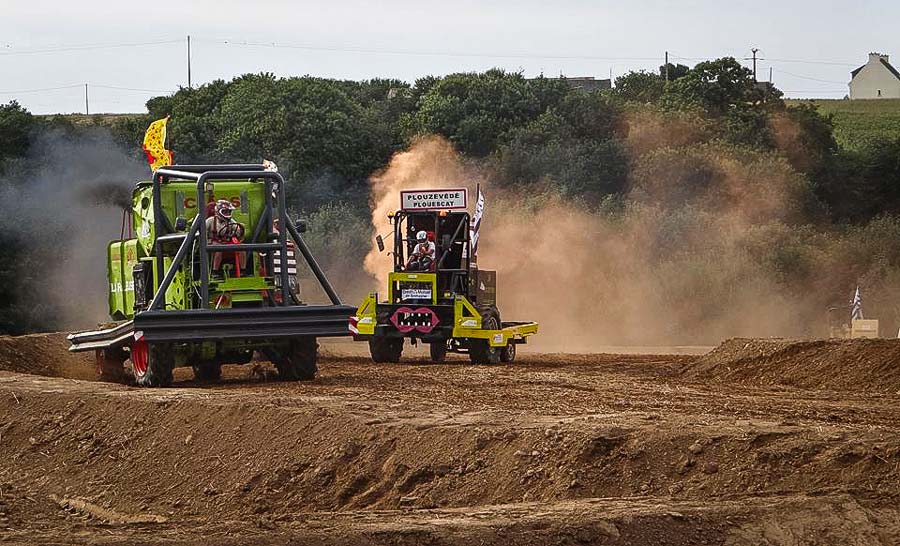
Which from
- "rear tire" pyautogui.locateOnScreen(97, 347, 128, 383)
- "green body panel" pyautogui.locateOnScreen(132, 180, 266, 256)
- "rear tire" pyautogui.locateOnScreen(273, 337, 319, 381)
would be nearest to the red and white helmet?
"green body panel" pyautogui.locateOnScreen(132, 180, 266, 256)

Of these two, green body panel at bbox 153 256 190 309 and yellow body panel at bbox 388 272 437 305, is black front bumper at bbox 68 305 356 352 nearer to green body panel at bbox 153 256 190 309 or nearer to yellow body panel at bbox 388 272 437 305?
green body panel at bbox 153 256 190 309

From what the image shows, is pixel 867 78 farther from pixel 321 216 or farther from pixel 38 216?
pixel 38 216

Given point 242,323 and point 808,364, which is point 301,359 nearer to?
point 242,323

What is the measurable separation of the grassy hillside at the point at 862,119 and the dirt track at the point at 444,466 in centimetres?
4809

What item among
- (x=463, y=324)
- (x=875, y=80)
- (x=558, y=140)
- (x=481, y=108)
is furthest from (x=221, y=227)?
(x=875, y=80)

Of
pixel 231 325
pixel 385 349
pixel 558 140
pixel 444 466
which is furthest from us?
pixel 558 140

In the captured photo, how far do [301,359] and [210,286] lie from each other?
1.90m

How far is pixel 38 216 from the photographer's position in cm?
3519

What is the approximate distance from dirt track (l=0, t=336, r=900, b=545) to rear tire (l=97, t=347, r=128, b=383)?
234 cm

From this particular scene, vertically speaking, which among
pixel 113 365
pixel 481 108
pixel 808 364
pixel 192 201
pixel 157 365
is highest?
pixel 481 108

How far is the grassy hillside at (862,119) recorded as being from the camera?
67562mm

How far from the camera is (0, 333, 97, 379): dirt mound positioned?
2403cm

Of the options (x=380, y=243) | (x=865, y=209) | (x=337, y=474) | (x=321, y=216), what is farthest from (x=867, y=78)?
(x=337, y=474)

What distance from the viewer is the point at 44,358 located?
25.4 meters
